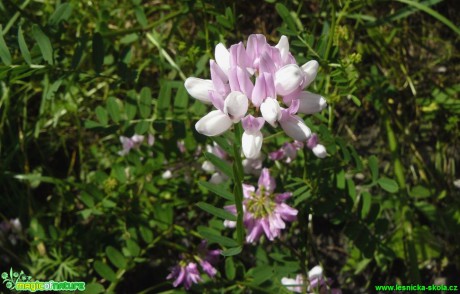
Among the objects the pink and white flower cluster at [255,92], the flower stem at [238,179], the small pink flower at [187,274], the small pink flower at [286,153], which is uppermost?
the pink and white flower cluster at [255,92]

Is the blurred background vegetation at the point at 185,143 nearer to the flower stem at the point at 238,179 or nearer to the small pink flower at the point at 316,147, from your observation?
the small pink flower at the point at 316,147

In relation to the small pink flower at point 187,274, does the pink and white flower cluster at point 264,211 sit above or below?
above

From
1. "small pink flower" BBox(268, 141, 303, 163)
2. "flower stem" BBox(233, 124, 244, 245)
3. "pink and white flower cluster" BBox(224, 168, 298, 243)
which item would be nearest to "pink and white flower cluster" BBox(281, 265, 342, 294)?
"pink and white flower cluster" BBox(224, 168, 298, 243)

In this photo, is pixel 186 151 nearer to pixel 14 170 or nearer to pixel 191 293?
pixel 191 293

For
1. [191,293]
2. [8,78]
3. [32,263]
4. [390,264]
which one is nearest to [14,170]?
[32,263]

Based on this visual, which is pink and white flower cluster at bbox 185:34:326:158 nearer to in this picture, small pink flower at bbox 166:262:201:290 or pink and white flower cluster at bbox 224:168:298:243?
pink and white flower cluster at bbox 224:168:298:243

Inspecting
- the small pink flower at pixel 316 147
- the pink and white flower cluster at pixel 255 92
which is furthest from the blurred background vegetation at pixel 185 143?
the pink and white flower cluster at pixel 255 92
